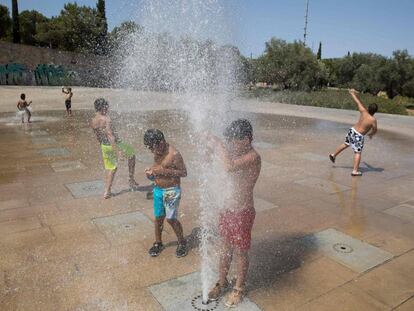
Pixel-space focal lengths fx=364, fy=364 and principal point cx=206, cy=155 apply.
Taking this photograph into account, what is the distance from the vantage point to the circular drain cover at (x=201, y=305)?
345 centimetres

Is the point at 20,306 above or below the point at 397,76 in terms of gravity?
below

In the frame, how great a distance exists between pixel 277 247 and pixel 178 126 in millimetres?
11214

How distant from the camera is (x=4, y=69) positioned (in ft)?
115

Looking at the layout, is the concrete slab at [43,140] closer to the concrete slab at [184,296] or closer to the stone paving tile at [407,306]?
the concrete slab at [184,296]

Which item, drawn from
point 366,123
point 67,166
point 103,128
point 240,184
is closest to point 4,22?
point 67,166

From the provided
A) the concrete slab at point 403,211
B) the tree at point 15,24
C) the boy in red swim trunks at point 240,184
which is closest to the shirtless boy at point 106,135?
the boy in red swim trunks at point 240,184

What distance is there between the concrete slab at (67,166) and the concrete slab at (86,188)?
125cm

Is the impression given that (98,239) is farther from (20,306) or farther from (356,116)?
(356,116)

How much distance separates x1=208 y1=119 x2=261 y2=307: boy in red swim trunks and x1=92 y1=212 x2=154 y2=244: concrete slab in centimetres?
186

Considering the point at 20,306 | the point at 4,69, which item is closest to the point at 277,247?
the point at 20,306

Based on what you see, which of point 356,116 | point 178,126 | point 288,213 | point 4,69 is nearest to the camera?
point 288,213

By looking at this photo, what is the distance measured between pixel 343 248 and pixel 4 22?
59.0 metres

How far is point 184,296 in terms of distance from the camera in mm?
3639

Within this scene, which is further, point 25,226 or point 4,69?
point 4,69
